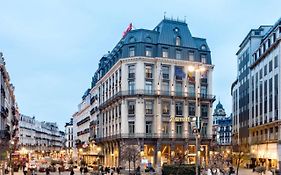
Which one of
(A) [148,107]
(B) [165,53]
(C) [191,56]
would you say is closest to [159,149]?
(A) [148,107]

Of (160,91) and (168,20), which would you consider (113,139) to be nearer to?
(160,91)

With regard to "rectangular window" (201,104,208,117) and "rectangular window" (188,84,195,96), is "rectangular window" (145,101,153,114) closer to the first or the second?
"rectangular window" (188,84,195,96)

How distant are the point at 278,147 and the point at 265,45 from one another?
22.0 metres

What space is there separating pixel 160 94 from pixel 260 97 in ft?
71.0

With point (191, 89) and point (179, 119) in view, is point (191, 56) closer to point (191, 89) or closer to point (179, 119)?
point (191, 89)

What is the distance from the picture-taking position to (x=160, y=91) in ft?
278

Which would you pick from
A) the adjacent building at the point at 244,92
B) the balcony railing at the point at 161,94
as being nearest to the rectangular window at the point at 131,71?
the balcony railing at the point at 161,94

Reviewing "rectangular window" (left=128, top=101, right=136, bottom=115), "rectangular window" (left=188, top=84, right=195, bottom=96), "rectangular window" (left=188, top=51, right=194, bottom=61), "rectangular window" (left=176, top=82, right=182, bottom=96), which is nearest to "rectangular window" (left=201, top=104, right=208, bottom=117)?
"rectangular window" (left=188, top=84, right=195, bottom=96)

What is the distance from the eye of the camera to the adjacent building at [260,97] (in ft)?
257

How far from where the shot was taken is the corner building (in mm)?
83688

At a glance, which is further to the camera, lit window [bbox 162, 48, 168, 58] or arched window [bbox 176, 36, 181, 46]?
arched window [bbox 176, 36, 181, 46]

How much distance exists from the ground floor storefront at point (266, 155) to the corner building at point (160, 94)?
11.0 meters

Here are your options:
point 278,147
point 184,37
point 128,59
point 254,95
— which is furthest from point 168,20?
point 278,147

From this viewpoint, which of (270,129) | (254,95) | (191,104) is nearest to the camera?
(270,129)
